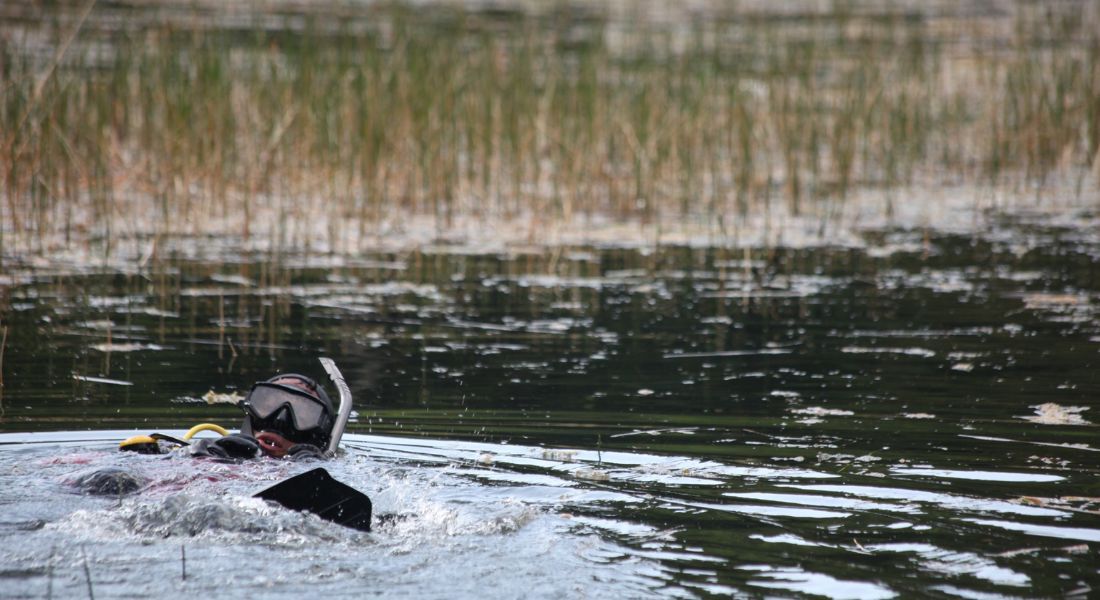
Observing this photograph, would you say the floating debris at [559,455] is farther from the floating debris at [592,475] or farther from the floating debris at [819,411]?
the floating debris at [819,411]

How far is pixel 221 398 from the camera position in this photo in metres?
6.27

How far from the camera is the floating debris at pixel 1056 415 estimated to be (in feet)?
19.2

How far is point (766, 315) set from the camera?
8547mm

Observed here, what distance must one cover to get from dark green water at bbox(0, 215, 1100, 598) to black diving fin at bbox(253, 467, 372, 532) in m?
0.83

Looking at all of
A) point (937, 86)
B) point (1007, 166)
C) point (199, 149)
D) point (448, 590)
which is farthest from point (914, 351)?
point (937, 86)

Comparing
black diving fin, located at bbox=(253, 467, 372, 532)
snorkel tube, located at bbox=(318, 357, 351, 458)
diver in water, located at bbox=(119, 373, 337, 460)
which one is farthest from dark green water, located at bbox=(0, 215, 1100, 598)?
black diving fin, located at bbox=(253, 467, 372, 532)

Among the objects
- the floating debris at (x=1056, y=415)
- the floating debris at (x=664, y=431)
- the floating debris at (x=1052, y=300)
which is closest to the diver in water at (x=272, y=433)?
the floating debris at (x=664, y=431)

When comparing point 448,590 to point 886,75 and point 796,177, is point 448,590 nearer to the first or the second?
point 796,177

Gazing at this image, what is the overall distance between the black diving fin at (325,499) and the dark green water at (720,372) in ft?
2.73

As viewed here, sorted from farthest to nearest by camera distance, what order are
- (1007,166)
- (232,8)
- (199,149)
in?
(232,8) → (1007,166) → (199,149)

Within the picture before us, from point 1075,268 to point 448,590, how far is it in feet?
24.6

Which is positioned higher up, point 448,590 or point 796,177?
point 796,177

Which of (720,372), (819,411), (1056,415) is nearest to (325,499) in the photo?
(819,411)

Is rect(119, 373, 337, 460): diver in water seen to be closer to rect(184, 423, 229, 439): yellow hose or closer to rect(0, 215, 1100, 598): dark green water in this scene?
rect(184, 423, 229, 439): yellow hose
